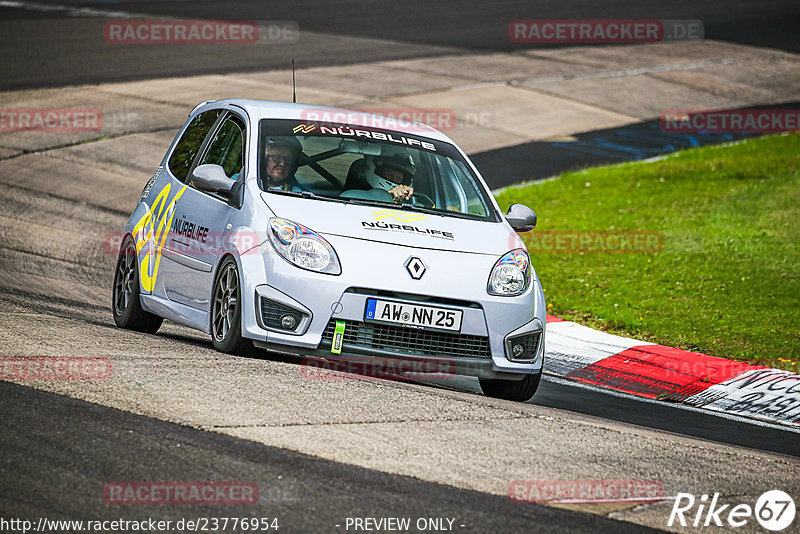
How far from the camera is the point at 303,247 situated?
723 cm

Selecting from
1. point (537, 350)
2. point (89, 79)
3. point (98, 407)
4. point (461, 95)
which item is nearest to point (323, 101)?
point (461, 95)

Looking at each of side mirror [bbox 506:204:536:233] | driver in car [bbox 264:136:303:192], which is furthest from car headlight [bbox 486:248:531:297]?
driver in car [bbox 264:136:303:192]

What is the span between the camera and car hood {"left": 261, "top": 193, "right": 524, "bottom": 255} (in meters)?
7.38

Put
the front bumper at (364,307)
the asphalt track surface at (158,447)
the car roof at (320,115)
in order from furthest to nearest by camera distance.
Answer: the car roof at (320,115)
the front bumper at (364,307)
the asphalt track surface at (158,447)

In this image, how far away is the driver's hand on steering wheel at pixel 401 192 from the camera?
8.13 meters

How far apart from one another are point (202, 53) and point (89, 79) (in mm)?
4219

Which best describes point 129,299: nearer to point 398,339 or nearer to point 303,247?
point 303,247

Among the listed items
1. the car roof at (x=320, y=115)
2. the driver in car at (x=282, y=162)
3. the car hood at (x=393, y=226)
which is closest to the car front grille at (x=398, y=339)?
the car hood at (x=393, y=226)

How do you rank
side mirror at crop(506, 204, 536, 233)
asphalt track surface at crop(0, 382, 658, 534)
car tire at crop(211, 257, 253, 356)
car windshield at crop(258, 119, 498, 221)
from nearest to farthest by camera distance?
asphalt track surface at crop(0, 382, 658, 534), car tire at crop(211, 257, 253, 356), car windshield at crop(258, 119, 498, 221), side mirror at crop(506, 204, 536, 233)

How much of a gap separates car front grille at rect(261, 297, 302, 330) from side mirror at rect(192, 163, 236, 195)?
1047 millimetres

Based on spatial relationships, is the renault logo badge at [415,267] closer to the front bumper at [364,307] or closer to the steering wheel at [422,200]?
the front bumper at [364,307]

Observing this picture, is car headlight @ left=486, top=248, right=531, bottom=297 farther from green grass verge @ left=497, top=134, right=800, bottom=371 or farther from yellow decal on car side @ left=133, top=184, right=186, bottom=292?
green grass verge @ left=497, top=134, right=800, bottom=371

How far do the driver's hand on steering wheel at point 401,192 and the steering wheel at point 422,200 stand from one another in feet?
0.12

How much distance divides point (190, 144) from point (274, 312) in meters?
2.44
